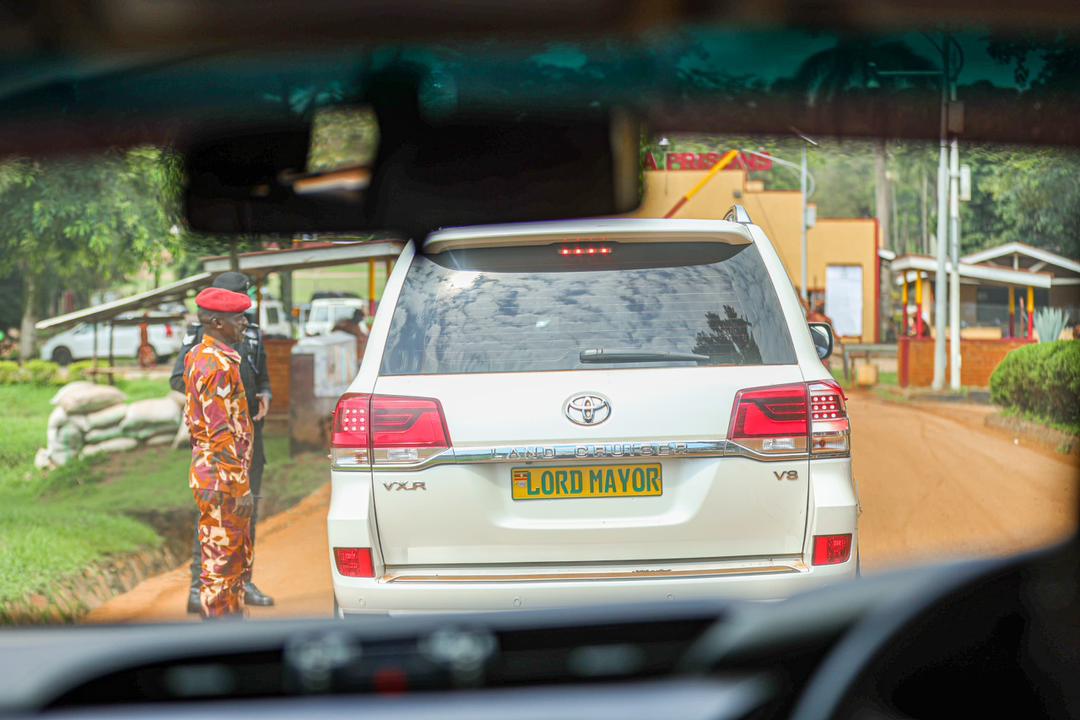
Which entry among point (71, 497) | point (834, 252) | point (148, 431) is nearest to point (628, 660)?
point (834, 252)

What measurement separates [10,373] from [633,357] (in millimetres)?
1107

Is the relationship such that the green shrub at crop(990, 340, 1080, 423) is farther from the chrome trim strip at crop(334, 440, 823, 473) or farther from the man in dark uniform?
the man in dark uniform

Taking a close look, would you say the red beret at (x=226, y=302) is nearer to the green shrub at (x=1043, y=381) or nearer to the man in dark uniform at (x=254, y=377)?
the man in dark uniform at (x=254, y=377)

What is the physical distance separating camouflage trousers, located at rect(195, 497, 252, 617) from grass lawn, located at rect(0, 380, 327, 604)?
0.39 meters

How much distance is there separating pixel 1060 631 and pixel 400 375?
5.55 feet

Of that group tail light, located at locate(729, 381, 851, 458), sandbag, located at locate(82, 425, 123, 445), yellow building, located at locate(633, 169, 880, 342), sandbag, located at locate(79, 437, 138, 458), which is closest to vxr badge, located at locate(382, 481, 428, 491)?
tail light, located at locate(729, 381, 851, 458)

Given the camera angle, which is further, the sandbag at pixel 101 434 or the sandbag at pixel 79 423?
the sandbag at pixel 101 434

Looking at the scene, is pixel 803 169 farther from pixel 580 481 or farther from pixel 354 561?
pixel 354 561

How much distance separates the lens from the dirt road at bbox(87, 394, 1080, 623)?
1148 mm

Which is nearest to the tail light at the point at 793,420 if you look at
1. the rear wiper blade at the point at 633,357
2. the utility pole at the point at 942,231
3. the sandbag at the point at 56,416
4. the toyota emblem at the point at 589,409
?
the rear wiper blade at the point at 633,357

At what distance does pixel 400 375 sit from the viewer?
96.7 inches

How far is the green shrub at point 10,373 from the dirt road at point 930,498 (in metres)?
0.33

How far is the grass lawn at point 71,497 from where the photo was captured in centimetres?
268

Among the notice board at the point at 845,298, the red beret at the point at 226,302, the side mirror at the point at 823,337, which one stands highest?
the red beret at the point at 226,302
